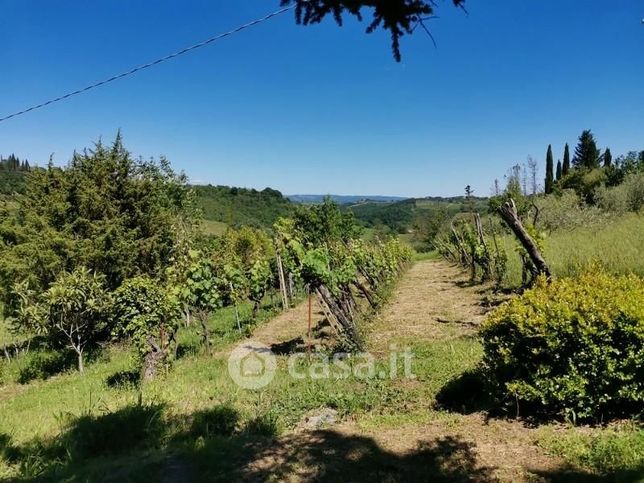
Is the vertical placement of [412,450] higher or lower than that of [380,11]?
lower

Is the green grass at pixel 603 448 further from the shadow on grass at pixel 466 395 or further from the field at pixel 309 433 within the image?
the shadow on grass at pixel 466 395

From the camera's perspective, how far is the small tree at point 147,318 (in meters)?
8.79

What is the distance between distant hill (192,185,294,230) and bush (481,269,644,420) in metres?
70.2

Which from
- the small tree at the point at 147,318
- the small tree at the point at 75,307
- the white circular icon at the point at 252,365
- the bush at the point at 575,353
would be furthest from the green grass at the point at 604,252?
→ the small tree at the point at 75,307

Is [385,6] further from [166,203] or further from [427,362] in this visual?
[166,203]

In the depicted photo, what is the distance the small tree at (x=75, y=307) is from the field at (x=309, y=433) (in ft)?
10.7

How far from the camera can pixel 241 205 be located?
92.2 m

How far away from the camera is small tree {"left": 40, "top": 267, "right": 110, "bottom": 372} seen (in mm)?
11484

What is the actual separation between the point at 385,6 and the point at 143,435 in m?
5.14

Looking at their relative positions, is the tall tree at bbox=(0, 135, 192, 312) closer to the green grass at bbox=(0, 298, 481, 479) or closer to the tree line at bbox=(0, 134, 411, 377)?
the tree line at bbox=(0, 134, 411, 377)

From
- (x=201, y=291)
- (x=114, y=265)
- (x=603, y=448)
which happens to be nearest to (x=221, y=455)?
(x=603, y=448)

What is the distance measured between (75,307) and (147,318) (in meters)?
4.10

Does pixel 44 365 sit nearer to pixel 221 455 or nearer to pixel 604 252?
pixel 221 455

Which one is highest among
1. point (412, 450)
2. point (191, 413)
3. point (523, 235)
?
point (523, 235)
